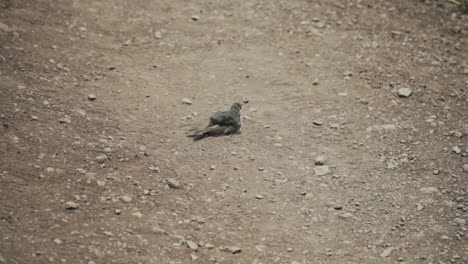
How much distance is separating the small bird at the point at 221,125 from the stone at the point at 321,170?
1.07 m

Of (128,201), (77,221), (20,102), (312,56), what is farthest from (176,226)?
(312,56)

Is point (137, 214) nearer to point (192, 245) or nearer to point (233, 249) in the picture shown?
point (192, 245)

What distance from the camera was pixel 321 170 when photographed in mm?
5238

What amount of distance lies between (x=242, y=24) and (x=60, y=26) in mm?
2748

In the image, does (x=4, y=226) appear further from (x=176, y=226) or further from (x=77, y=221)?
(x=176, y=226)

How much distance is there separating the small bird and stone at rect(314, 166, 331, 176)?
1.07 m

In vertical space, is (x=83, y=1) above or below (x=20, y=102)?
above

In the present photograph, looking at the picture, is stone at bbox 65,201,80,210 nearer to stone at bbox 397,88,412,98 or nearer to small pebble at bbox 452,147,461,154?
small pebble at bbox 452,147,461,154

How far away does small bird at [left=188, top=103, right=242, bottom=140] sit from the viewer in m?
5.53

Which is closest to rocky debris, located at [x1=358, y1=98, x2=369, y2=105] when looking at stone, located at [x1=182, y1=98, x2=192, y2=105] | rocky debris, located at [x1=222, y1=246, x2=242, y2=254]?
stone, located at [x1=182, y1=98, x2=192, y2=105]

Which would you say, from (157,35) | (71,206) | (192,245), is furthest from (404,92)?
(71,206)

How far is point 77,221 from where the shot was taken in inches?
166

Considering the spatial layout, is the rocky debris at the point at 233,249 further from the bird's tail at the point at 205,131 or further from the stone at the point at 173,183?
the bird's tail at the point at 205,131

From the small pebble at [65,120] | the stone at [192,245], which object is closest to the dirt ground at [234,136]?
the stone at [192,245]
